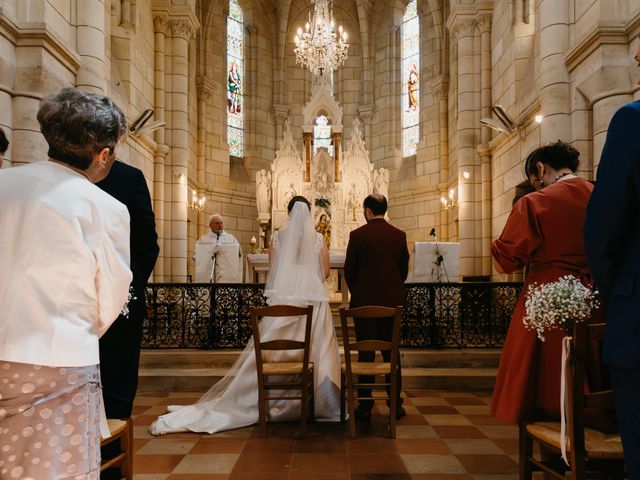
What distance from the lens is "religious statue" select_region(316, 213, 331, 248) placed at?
12.8 meters

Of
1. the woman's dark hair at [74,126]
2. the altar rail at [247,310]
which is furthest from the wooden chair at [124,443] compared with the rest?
the altar rail at [247,310]

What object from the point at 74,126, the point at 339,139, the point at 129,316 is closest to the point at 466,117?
the point at 339,139

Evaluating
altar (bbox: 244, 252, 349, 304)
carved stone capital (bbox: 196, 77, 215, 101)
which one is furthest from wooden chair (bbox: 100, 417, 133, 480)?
carved stone capital (bbox: 196, 77, 215, 101)

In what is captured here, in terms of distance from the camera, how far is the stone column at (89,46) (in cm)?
757

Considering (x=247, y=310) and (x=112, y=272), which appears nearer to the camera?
(x=112, y=272)

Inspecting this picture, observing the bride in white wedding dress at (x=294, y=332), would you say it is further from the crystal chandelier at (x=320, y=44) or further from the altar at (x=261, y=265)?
the crystal chandelier at (x=320, y=44)

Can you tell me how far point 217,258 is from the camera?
865 centimetres

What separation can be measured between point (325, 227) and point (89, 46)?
21.4ft

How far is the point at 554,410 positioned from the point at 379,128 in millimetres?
15213

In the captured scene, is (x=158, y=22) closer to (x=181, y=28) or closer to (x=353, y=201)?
(x=181, y=28)

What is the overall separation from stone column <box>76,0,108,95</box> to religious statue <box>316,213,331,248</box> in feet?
19.9

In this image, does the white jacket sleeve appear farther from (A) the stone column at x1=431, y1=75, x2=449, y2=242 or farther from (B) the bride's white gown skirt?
(A) the stone column at x1=431, y1=75, x2=449, y2=242

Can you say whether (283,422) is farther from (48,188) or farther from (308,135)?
(308,135)

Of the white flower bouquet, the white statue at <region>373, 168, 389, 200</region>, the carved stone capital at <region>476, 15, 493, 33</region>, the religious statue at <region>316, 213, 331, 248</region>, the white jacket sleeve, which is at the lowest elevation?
the white flower bouquet
